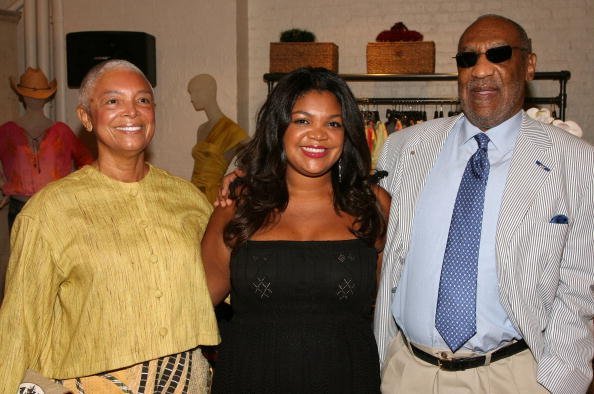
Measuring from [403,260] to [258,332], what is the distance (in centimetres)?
55

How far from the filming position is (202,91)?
6207 mm

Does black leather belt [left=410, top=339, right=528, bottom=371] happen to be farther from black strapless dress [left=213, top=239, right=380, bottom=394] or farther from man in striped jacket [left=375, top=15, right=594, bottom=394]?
black strapless dress [left=213, top=239, right=380, bottom=394]

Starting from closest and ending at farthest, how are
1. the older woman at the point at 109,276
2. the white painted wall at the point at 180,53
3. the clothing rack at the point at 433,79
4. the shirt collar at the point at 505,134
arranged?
the older woman at the point at 109,276, the shirt collar at the point at 505,134, the clothing rack at the point at 433,79, the white painted wall at the point at 180,53

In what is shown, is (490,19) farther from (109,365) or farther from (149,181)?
(109,365)

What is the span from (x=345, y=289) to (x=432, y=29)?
15.7 ft

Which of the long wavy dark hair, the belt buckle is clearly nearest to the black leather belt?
the belt buckle

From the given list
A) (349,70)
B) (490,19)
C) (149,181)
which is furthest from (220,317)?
(349,70)

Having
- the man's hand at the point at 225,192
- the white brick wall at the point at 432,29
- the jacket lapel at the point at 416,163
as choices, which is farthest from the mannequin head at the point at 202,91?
the jacket lapel at the point at 416,163

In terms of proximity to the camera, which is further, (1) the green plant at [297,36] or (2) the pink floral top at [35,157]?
(1) the green plant at [297,36]

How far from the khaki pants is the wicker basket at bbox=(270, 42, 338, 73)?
410 centimetres

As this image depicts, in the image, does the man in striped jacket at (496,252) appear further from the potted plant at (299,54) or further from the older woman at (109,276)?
the potted plant at (299,54)

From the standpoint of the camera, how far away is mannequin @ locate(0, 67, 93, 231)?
18.0 feet

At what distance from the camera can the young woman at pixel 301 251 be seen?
7.57ft

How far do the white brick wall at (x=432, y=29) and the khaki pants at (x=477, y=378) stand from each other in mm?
4645
